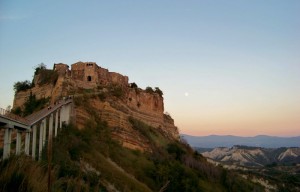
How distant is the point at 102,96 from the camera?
43.4 m

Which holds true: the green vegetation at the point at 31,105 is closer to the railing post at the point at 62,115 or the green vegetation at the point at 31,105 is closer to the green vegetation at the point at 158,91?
the railing post at the point at 62,115

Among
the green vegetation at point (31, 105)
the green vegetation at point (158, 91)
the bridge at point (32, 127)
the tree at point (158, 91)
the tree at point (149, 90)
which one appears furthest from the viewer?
the tree at point (158, 91)

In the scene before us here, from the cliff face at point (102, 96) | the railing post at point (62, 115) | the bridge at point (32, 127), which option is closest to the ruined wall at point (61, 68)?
the cliff face at point (102, 96)

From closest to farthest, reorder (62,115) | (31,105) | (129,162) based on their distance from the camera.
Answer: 1. (62,115)
2. (129,162)
3. (31,105)

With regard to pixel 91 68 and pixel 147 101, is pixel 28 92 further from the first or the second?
pixel 147 101

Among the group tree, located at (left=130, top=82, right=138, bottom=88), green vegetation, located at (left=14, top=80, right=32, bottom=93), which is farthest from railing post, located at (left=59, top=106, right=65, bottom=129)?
tree, located at (left=130, top=82, right=138, bottom=88)

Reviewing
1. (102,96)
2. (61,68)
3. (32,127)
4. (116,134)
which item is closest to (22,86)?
(61,68)

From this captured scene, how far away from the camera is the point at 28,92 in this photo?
45438 millimetres

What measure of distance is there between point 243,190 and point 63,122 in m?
27.7

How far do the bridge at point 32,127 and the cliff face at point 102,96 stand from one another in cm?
322

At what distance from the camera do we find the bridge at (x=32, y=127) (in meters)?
20.4

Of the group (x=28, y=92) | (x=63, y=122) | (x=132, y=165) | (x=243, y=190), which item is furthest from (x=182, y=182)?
(x=28, y=92)

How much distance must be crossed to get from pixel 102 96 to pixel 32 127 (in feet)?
60.9

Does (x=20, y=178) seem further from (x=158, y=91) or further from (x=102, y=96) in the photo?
(x=158, y=91)
